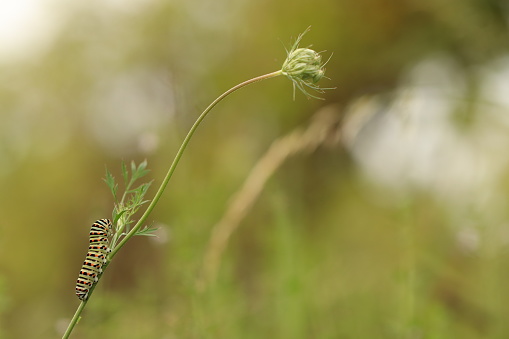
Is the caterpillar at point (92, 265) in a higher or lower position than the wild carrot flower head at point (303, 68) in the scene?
lower

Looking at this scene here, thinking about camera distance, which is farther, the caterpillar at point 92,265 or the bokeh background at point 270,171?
the bokeh background at point 270,171

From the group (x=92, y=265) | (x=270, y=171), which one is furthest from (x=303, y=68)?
(x=270, y=171)

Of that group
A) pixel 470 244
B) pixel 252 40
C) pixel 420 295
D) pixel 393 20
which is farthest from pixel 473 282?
pixel 252 40

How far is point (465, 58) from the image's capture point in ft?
27.4

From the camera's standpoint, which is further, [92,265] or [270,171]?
[270,171]

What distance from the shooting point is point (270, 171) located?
7.88 feet

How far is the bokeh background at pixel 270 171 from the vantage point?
91.7 inches

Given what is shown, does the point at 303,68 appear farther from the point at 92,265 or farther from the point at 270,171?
the point at 270,171

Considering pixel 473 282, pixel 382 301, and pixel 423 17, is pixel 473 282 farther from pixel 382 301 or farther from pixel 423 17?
pixel 423 17

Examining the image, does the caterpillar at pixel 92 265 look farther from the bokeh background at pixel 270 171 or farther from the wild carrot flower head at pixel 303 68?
the bokeh background at pixel 270 171

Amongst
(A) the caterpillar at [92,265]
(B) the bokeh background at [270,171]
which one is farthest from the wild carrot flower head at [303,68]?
(B) the bokeh background at [270,171]

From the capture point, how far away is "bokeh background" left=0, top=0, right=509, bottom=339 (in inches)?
91.7

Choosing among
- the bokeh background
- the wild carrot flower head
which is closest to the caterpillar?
the wild carrot flower head

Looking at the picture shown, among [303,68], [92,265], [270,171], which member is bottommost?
[92,265]
